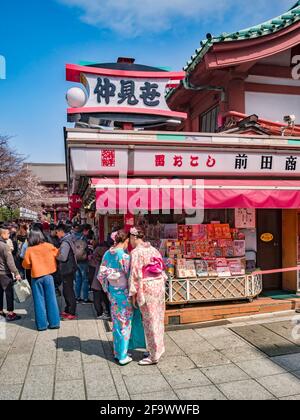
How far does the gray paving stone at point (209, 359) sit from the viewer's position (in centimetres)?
544

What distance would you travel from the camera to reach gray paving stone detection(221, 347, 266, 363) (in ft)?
18.4

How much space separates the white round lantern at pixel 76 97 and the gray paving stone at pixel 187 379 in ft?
19.0

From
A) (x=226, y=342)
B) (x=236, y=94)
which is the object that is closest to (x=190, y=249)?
(x=226, y=342)

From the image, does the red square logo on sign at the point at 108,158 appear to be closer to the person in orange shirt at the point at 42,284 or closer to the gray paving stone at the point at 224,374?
the person in orange shirt at the point at 42,284

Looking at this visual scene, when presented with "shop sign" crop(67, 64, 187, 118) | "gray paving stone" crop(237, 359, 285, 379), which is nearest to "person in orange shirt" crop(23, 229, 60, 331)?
"shop sign" crop(67, 64, 187, 118)

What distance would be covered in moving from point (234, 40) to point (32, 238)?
6.97 metres

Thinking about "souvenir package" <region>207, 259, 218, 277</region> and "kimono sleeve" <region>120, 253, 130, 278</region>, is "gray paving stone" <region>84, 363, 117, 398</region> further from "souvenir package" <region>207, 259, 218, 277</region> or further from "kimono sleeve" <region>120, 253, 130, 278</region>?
"souvenir package" <region>207, 259, 218, 277</region>

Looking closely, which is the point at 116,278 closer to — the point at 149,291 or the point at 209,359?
the point at 149,291

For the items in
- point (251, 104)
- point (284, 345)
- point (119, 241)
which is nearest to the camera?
point (119, 241)

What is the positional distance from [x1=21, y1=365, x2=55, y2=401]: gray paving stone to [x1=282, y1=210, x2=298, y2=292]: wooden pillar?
6.00 m

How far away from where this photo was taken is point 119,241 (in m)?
5.52
